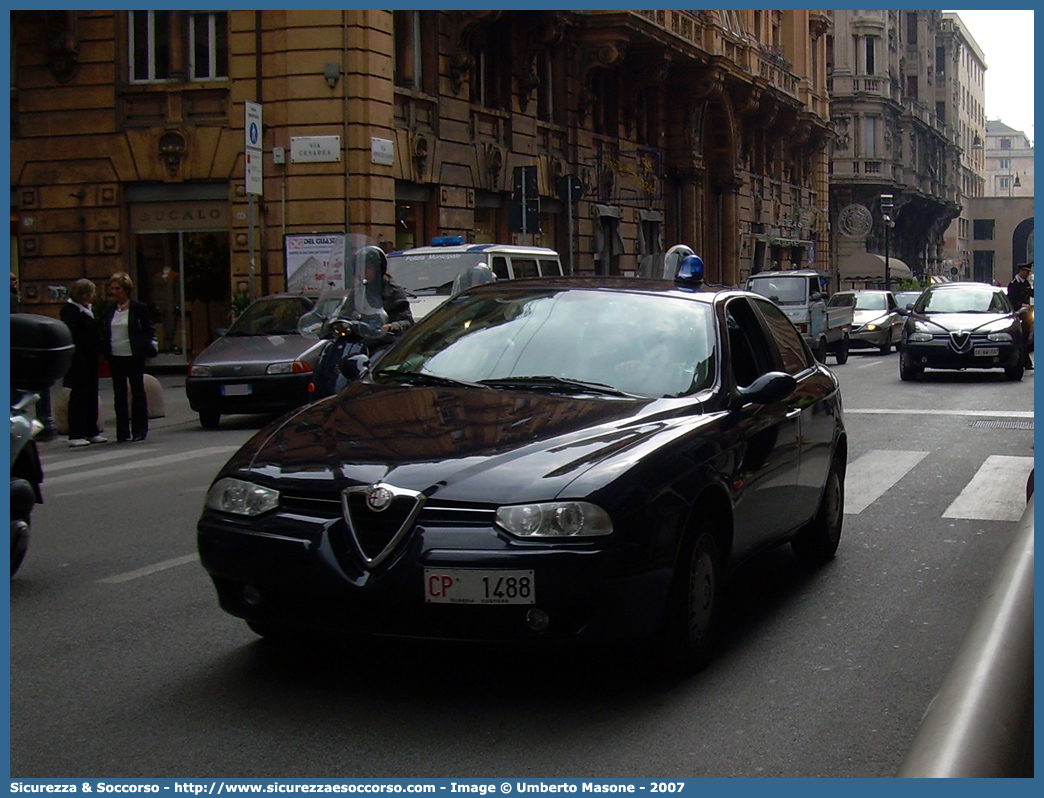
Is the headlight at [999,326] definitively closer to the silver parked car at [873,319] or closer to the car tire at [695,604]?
the silver parked car at [873,319]

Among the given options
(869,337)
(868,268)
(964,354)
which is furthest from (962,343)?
(868,268)

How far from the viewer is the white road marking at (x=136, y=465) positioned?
38.5ft

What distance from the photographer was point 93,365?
14.8 meters

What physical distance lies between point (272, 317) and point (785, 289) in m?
13.7

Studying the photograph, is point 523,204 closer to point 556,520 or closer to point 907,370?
point 907,370

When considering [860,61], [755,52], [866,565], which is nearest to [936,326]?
[866,565]

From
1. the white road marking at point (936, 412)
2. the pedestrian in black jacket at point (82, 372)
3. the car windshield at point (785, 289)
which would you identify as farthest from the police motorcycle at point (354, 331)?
the car windshield at point (785, 289)

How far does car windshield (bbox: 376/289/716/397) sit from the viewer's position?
5.96m

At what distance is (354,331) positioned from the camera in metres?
10.2

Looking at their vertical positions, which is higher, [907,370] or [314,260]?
[314,260]

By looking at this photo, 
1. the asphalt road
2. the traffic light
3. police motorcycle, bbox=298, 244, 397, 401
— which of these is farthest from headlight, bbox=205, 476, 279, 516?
the traffic light

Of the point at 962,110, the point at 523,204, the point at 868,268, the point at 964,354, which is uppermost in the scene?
the point at 962,110

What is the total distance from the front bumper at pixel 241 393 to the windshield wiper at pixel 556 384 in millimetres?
10509

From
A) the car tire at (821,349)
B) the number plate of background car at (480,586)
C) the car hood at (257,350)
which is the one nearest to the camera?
the number plate of background car at (480,586)
